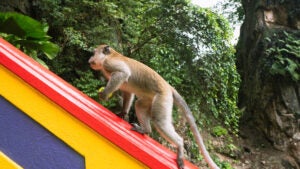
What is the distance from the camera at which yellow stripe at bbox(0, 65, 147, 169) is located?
1279 mm

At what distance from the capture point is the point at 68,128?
130cm

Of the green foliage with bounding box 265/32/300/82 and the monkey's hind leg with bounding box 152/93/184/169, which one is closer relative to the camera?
the monkey's hind leg with bounding box 152/93/184/169

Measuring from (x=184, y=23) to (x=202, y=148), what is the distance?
4.95m

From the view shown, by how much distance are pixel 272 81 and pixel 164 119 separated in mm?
9034

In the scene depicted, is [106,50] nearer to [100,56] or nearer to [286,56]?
[100,56]

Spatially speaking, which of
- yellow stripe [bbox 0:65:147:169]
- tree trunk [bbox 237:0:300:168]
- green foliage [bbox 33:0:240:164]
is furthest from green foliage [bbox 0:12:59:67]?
tree trunk [bbox 237:0:300:168]

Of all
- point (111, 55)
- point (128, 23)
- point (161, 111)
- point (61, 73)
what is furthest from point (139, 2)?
point (161, 111)

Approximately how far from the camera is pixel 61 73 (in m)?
8.08

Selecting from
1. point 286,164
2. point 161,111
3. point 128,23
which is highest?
point 161,111

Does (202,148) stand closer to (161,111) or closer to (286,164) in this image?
(161,111)

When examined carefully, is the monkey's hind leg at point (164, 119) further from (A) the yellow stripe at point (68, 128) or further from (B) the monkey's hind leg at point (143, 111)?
(A) the yellow stripe at point (68, 128)

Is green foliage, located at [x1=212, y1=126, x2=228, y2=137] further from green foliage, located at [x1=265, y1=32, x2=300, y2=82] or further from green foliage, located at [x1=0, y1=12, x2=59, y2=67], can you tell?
green foliage, located at [x1=0, y1=12, x2=59, y2=67]

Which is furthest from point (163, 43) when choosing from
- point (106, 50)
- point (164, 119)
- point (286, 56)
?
point (286, 56)

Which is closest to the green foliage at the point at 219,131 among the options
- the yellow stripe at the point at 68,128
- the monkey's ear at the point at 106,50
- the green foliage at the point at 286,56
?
the green foliage at the point at 286,56
